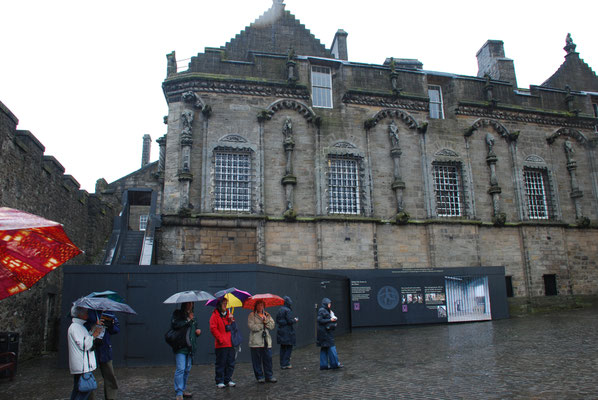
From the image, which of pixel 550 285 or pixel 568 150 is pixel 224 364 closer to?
pixel 550 285

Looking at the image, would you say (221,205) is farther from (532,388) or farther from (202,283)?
(532,388)

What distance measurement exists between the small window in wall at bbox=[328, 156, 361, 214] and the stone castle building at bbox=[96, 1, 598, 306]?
0.06 metres

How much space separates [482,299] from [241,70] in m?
14.4

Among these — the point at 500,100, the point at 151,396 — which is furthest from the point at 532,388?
the point at 500,100

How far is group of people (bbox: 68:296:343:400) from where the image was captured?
19.1 feet

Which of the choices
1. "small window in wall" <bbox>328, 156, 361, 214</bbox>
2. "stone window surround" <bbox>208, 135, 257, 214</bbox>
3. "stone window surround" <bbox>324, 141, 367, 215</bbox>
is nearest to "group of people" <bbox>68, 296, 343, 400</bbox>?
"stone window surround" <bbox>208, 135, 257, 214</bbox>

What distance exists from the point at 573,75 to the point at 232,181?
22.8m

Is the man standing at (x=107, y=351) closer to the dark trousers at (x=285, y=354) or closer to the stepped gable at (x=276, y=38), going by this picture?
the dark trousers at (x=285, y=354)

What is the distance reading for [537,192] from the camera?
77.9ft

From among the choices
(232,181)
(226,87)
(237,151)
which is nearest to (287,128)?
(237,151)

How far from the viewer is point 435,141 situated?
2233cm

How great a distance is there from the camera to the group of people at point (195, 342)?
5832mm

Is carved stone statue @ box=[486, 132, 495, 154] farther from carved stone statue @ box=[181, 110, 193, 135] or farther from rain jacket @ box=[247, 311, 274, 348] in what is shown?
rain jacket @ box=[247, 311, 274, 348]

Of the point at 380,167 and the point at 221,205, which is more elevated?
the point at 380,167
